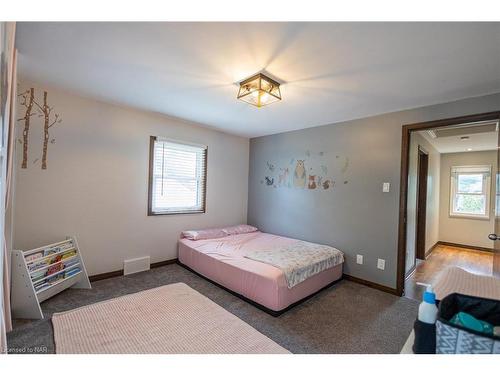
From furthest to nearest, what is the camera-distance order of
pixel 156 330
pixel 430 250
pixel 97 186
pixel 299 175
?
pixel 430 250
pixel 299 175
pixel 97 186
pixel 156 330

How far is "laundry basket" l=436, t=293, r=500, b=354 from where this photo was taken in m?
0.60

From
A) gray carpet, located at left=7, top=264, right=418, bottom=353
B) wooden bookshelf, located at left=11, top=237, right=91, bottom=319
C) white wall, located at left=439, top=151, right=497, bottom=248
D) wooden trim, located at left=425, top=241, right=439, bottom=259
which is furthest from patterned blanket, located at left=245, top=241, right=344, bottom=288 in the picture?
white wall, located at left=439, top=151, right=497, bottom=248

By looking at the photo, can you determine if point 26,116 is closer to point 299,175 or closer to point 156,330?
point 156,330

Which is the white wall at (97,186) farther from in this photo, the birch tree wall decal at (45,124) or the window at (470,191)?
the window at (470,191)

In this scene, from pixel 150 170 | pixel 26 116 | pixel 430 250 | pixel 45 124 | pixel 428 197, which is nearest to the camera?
pixel 26 116

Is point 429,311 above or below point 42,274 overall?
above

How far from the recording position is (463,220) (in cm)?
518

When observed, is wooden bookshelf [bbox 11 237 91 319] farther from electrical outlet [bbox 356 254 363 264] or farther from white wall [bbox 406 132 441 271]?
white wall [bbox 406 132 441 271]

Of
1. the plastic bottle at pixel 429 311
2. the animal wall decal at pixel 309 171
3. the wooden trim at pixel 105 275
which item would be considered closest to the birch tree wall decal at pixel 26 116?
the wooden trim at pixel 105 275

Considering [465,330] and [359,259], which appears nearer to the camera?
[465,330]

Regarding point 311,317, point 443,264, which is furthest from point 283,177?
point 443,264

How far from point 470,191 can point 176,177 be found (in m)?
6.44

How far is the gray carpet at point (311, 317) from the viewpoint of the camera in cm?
169
